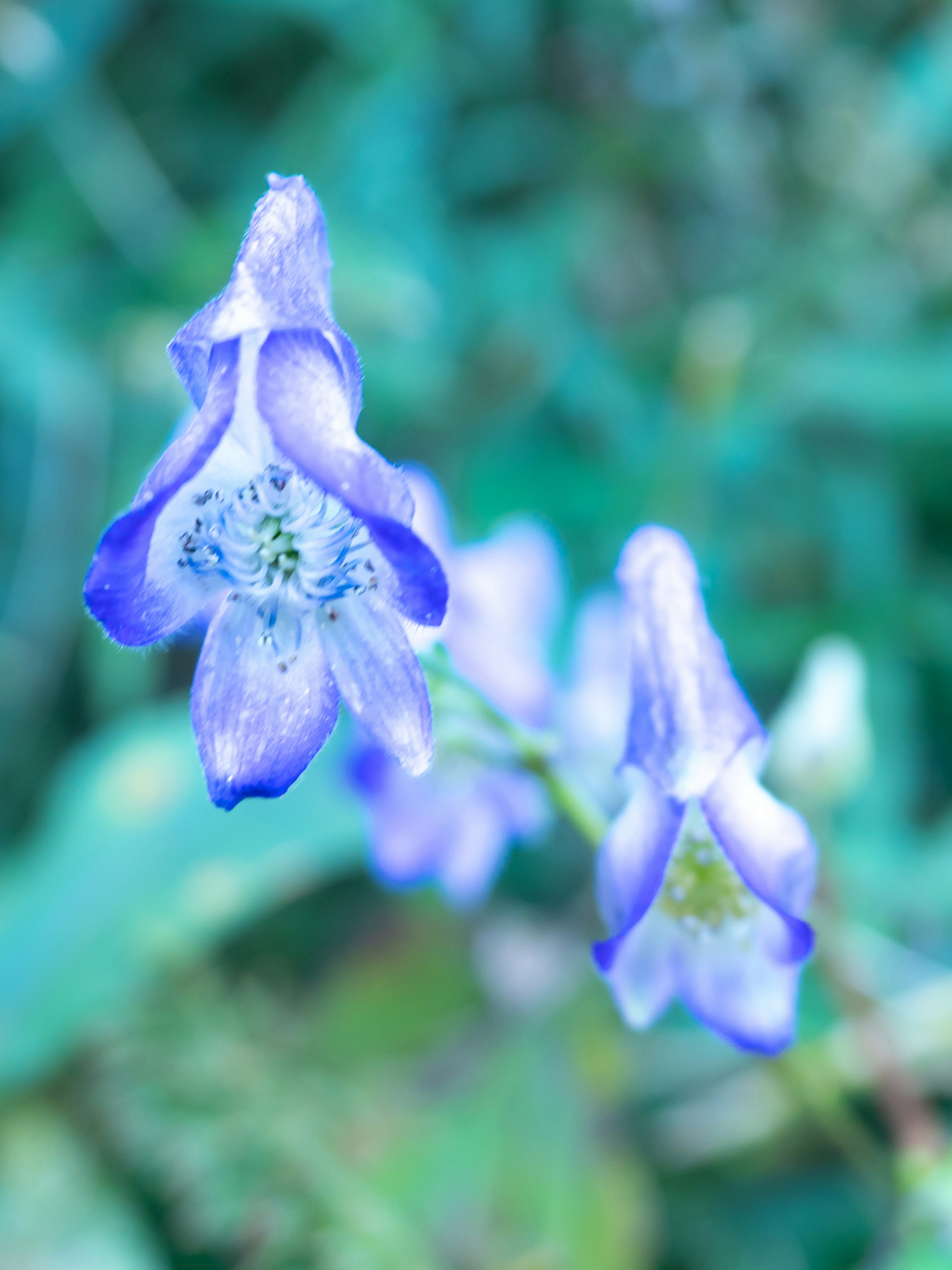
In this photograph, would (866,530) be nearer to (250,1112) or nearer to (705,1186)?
(705,1186)

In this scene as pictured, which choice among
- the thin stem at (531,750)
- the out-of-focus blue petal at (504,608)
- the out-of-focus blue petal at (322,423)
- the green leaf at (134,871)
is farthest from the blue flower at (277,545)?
the green leaf at (134,871)

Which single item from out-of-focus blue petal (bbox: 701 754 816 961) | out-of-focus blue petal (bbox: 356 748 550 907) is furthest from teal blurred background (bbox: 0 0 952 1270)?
out-of-focus blue petal (bbox: 701 754 816 961)

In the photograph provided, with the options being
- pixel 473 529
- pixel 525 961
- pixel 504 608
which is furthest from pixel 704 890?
pixel 473 529

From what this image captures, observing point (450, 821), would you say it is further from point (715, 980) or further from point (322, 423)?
point (322, 423)

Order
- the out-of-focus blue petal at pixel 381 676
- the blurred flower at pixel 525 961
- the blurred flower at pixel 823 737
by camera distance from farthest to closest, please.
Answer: the blurred flower at pixel 525 961, the blurred flower at pixel 823 737, the out-of-focus blue petal at pixel 381 676

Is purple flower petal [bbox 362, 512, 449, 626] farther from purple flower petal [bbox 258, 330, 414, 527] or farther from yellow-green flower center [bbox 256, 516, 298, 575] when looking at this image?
yellow-green flower center [bbox 256, 516, 298, 575]

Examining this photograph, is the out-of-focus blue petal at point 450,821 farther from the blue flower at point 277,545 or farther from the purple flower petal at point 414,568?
the purple flower petal at point 414,568
